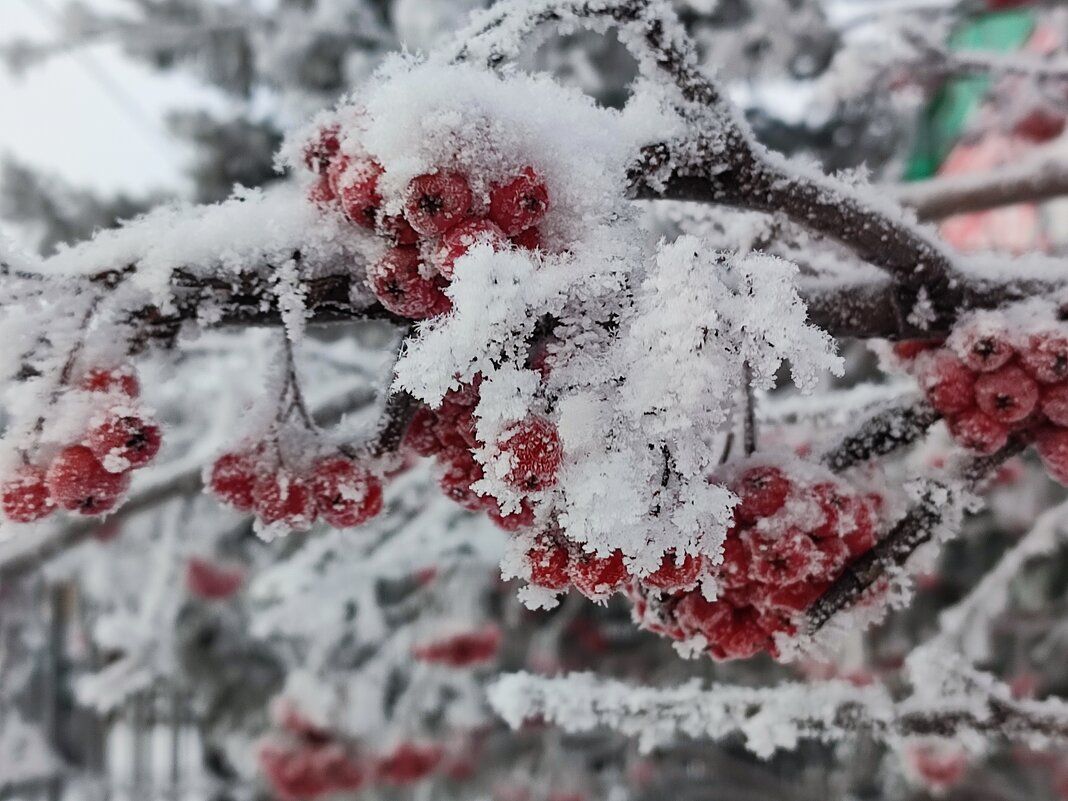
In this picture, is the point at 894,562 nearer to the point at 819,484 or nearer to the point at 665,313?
the point at 819,484

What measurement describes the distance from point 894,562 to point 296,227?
0.72 meters

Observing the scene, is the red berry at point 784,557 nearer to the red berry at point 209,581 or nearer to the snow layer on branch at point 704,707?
the snow layer on branch at point 704,707

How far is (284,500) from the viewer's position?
940mm

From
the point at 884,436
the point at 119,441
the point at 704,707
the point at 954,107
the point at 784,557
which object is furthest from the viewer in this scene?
the point at 954,107

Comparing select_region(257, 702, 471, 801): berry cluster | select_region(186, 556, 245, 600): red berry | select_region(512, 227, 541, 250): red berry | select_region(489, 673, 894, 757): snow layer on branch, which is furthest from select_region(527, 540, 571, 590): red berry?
select_region(186, 556, 245, 600): red berry

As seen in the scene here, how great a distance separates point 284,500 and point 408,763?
3205 mm

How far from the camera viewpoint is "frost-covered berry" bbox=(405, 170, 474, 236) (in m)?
0.72

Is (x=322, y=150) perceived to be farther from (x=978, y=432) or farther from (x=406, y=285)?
(x=978, y=432)

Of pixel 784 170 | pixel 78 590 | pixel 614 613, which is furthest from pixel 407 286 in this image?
pixel 78 590

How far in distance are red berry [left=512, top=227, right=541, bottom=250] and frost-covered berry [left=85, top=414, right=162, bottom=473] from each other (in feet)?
1.28

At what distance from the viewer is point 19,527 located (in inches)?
33.1

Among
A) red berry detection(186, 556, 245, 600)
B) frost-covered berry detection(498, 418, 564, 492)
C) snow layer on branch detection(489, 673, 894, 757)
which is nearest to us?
frost-covered berry detection(498, 418, 564, 492)

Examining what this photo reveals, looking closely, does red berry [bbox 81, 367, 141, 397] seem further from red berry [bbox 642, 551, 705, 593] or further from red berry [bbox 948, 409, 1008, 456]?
red berry [bbox 948, 409, 1008, 456]

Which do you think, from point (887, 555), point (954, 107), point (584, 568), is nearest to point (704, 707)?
point (887, 555)
